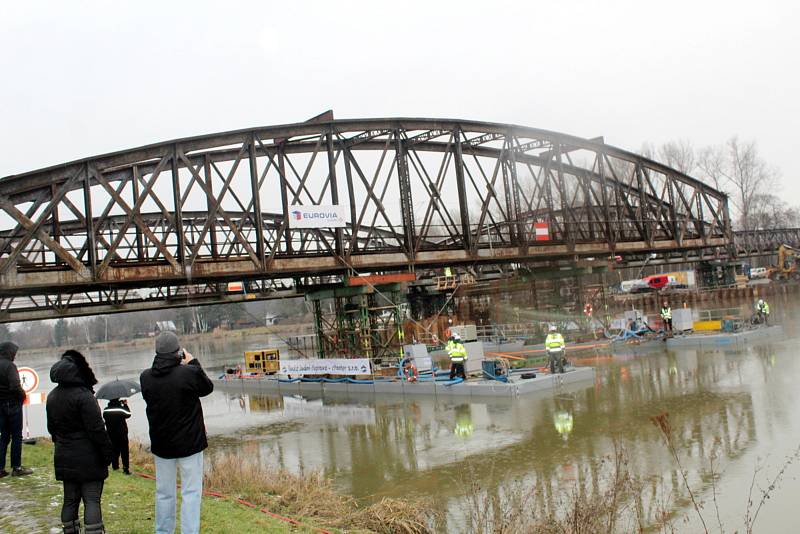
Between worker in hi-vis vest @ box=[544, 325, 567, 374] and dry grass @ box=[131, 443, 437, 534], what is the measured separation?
11.7 meters

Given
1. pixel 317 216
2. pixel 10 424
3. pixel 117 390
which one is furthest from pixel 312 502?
pixel 317 216

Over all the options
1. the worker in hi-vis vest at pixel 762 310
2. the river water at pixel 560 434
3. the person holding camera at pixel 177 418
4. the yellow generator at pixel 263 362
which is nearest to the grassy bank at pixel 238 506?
the river water at pixel 560 434

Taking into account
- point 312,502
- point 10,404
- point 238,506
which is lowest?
point 312,502

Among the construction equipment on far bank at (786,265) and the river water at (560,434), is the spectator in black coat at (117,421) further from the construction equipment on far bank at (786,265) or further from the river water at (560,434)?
the construction equipment on far bank at (786,265)

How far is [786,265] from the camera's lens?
76.1m

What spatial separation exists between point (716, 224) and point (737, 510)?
157ft

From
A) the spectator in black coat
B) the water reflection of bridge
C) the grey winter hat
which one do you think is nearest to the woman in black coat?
the grey winter hat

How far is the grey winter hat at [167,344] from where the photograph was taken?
243 inches

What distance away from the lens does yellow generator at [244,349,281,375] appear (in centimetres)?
3250

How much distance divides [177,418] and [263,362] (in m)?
27.4

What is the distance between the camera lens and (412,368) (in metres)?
24.7

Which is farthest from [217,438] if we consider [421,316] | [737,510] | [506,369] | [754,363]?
[421,316]

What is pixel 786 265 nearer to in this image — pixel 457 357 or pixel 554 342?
pixel 554 342

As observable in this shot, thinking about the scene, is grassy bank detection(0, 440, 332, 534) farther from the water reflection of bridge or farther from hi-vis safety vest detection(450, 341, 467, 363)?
hi-vis safety vest detection(450, 341, 467, 363)
